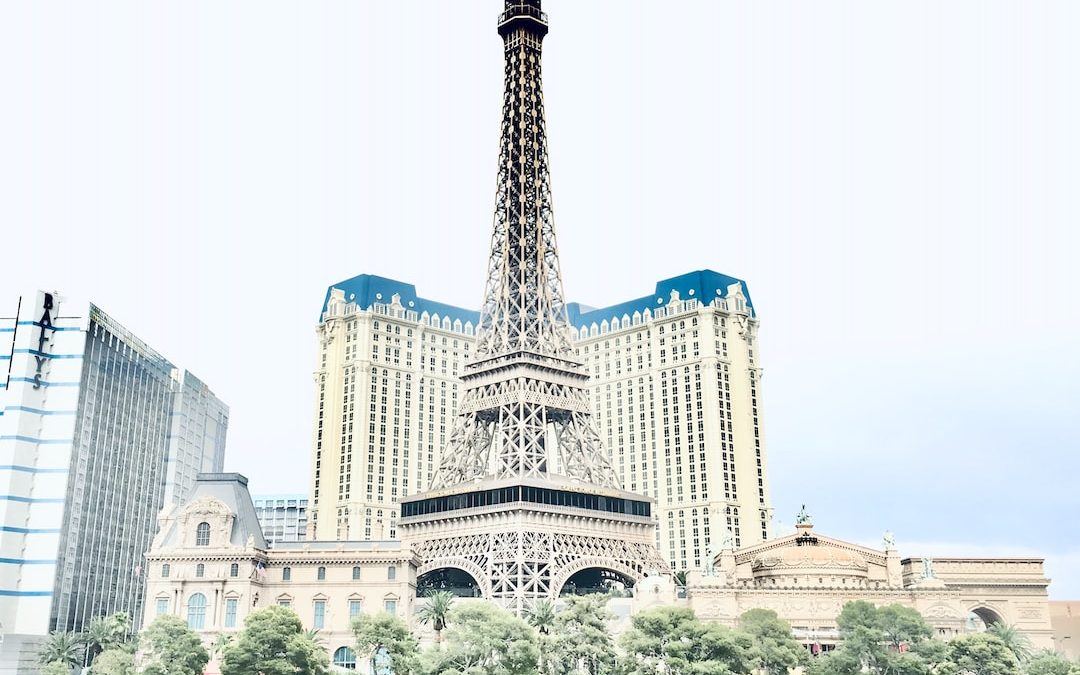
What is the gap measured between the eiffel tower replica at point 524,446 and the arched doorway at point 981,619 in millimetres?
36645

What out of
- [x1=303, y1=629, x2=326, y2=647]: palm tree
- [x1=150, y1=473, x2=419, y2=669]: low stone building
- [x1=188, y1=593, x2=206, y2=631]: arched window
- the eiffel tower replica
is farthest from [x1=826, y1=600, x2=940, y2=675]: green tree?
[x1=188, y1=593, x2=206, y2=631]: arched window

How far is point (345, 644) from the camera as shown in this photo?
106625 millimetres

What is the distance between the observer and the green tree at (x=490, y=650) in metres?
83.5

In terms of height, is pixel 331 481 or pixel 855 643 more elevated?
pixel 331 481

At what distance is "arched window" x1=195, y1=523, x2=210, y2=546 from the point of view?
108m

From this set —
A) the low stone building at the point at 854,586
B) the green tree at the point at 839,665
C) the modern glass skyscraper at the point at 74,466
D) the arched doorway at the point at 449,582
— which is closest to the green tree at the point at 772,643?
the green tree at the point at 839,665

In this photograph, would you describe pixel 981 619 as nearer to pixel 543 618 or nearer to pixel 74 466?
pixel 543 618

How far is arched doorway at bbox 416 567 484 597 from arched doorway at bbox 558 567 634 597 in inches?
445

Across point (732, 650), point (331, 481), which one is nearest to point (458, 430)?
point (732, 650)

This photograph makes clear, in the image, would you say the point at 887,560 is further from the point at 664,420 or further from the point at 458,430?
the point at 664,420

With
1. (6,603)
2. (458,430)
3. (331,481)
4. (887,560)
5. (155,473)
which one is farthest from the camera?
(331,481)

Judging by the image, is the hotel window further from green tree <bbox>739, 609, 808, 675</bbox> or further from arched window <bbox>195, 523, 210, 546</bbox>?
green tree <bbox>739, 609, 808, 675</bbox>

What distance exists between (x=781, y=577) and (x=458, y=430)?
44.7m

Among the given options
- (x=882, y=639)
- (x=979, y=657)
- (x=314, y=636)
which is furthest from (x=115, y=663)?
(x=979, y=657)
